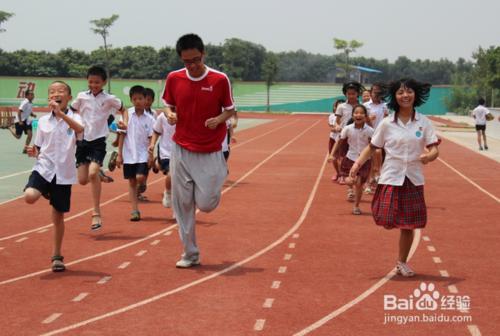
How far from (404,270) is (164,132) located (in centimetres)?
453

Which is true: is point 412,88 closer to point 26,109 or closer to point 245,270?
point 245,270

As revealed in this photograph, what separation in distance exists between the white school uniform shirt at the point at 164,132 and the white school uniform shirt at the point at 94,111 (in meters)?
0.56

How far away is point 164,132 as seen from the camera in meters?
10.3

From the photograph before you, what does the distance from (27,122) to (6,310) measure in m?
17.4

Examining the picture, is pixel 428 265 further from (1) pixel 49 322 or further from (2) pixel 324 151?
(2) pixel 324 151

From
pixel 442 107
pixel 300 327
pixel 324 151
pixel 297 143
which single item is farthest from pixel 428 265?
pixel 442 107

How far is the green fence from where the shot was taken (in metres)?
83.8

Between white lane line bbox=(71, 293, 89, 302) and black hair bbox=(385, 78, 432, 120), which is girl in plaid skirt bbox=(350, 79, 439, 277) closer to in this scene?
black hair bbox=(385, 78, 432, 120)

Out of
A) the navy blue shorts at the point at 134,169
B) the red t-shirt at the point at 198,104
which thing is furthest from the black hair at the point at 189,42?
the navy blue shorts at the point at 134,169

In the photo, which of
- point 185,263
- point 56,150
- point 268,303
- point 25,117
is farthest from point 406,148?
point 25,117

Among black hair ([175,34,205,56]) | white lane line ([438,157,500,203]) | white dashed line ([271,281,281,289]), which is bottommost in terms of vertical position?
white lane line ([438,157,500,203])

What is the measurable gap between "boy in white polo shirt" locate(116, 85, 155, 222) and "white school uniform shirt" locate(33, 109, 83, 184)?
118 inches

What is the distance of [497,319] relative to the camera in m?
5.37

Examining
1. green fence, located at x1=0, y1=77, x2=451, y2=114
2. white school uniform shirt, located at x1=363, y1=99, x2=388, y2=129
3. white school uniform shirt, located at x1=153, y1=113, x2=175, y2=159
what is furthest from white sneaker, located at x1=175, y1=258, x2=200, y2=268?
green fence, located at x1=0, y1=77, x2=451, y2=114
